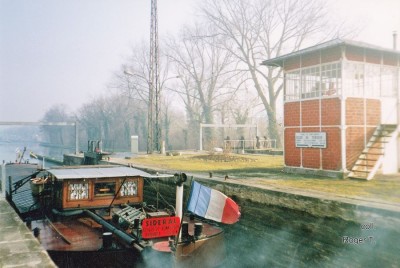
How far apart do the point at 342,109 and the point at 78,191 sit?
9.32 metres

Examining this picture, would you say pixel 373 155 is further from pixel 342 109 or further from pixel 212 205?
→ pixel 212 205

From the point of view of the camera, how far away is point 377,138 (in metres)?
12.5

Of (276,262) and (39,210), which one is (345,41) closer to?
(276,262)

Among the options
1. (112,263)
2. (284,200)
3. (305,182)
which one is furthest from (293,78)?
(112,263)

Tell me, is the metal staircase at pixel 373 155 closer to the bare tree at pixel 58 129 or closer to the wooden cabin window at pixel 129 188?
the wooden cabin window at pixel 129 188

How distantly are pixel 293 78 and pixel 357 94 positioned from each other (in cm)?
267

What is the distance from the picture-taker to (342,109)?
469 inches

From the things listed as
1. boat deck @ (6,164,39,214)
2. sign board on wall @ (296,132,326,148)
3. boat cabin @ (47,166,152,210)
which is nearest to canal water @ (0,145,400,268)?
boat cabin @ (47,166,152,210)

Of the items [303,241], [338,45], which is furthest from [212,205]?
[338,45]

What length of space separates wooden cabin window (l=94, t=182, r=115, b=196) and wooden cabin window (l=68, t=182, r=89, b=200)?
31 cm

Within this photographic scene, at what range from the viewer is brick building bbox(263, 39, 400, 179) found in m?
11.9

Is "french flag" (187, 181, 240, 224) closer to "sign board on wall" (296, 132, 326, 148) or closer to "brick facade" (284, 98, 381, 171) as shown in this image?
"brick facade" (284, 98, 381, 171)

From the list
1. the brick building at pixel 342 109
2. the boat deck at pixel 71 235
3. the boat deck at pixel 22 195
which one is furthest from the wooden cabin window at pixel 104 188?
the brick building at pixel 342 109

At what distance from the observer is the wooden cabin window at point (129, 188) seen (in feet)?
32.4
